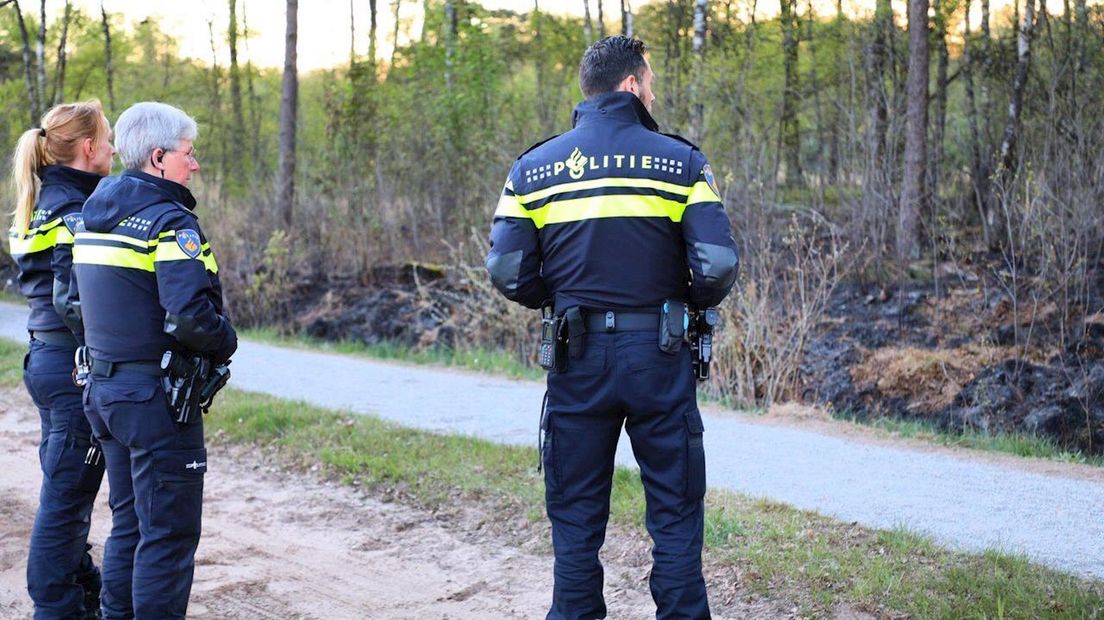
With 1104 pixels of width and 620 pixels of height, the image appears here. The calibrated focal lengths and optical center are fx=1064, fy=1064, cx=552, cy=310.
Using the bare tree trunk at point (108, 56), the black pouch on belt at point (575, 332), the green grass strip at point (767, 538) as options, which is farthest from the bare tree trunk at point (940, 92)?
the bare tree trunk at point (108, 56)

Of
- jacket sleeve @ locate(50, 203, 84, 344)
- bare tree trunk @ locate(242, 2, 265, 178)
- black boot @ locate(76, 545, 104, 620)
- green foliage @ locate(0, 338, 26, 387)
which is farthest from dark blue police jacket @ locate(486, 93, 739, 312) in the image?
bare tree trunk @ locate(242, 2, 265, 178)

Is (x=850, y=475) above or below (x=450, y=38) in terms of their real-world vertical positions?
below

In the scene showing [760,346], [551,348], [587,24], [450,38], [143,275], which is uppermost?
[587,24]

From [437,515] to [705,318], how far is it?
10.1 ft

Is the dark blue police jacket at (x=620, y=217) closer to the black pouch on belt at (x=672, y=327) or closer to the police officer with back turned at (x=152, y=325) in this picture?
the black pouch on belt at (x=672, y=327)

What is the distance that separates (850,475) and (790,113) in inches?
530

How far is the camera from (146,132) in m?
3.97

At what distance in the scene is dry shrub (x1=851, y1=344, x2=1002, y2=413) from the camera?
11.0m

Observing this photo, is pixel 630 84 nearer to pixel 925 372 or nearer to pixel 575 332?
pixel 575 332

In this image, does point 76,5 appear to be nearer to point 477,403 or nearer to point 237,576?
point 477,403

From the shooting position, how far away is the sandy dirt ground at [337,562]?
16.4 feet

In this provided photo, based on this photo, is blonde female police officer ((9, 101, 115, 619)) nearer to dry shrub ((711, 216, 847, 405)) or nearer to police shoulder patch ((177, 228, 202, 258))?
police shoulder patch ((177, 228, 202, 258))

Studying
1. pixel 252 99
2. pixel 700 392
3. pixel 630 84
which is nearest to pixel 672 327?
pixel 630 84

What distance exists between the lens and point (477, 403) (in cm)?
1012
